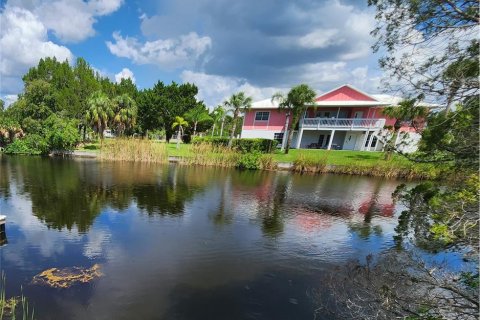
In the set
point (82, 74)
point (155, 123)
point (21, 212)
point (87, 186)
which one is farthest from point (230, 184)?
point (82, 74)

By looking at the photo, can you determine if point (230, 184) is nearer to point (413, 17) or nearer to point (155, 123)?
point (413, 17)

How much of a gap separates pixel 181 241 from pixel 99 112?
1079 inches

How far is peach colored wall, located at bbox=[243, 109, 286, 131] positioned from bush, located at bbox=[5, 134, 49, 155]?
73.1 feet

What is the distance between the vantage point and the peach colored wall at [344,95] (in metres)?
30.9

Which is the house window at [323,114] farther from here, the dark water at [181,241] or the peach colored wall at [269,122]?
the dark water at [181,241]

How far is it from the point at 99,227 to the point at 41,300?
3584 mm

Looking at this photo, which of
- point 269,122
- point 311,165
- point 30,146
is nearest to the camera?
point 311,165

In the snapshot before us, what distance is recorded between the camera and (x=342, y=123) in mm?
30750

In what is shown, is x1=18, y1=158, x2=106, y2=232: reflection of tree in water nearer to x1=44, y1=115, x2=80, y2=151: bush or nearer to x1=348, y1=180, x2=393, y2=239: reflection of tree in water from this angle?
x1=44, y1=115, x2=80, y2=151: bush

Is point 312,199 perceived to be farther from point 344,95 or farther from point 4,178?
point 344,95

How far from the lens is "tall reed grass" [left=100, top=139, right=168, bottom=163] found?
22922 millimetres

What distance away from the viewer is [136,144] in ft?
75.5

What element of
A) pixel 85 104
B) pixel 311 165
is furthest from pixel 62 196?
pixel 85 104

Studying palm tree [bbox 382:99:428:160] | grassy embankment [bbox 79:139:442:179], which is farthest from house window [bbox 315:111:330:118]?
palm tree [bbox 382:99:428:160]
